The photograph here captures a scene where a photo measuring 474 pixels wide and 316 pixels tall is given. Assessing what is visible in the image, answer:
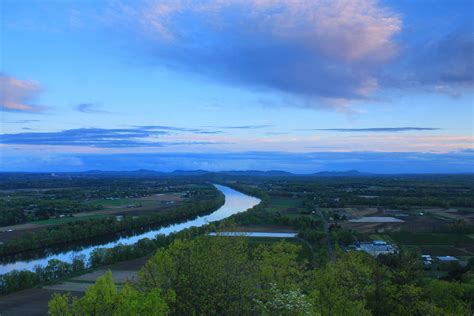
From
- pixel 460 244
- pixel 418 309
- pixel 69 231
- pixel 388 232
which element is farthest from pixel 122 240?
pixel 418 309

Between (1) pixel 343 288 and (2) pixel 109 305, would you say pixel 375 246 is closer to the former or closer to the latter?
(1) pixel 343 288

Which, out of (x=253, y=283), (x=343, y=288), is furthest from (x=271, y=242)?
(x=253, y=283)

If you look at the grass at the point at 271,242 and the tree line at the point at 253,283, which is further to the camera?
the grass at the point at 271,242

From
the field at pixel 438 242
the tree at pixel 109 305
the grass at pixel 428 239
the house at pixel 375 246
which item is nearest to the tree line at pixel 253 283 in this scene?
the tree at pixel 109 305

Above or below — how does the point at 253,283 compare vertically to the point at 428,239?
above

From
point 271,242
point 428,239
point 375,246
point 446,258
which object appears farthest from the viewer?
point 271,242

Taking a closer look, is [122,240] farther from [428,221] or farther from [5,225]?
[428,221]

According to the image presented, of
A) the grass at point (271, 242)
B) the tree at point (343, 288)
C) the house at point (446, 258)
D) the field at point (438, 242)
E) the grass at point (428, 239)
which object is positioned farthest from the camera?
the grass at point (428, 239)

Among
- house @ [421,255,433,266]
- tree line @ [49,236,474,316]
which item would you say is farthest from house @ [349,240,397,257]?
tree line @ [49,236,474,316]

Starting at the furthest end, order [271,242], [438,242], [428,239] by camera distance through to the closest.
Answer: [271,242]
[428,239]
[438,242]

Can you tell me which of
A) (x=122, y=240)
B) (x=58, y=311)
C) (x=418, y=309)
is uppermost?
(x=58, y=311)

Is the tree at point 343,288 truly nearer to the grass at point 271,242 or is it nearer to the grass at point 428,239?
the grass at point 271,242
